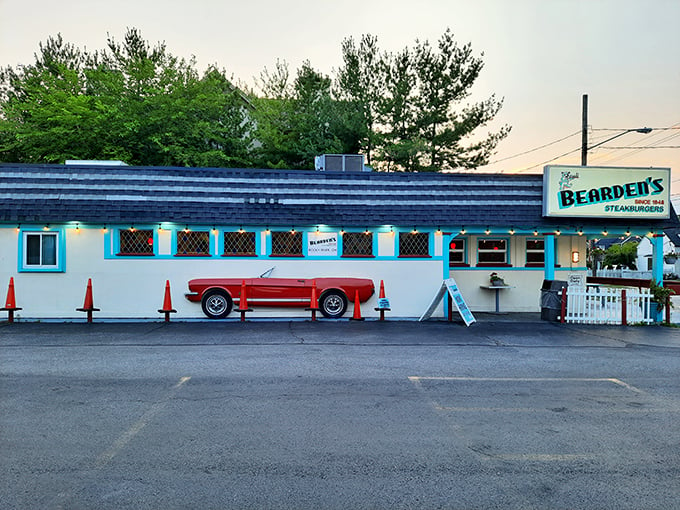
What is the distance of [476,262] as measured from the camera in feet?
60.3

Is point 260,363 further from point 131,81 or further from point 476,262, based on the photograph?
point 131,81

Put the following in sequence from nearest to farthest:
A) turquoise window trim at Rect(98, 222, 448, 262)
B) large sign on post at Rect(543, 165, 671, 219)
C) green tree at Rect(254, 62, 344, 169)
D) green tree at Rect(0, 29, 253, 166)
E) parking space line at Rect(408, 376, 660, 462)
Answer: parking space line at Rect(408, 376, 660, 462) < turquoise window trim at Rect(98, 222, 448, 262) < large sign on post at Rect(543, 165, 671, 219) < green tree at Rect(0, 29, 253, 166) < green tree at Rect(254, 62, 344, 169)

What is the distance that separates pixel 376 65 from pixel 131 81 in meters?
15.0

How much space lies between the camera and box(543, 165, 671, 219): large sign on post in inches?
615

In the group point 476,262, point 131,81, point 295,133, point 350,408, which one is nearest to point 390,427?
point 350,408

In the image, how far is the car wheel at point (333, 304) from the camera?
14.9m

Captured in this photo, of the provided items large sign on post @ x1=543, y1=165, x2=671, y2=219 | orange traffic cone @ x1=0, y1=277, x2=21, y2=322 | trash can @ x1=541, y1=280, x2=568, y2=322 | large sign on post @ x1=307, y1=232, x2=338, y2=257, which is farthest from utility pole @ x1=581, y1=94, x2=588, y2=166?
orange traffic cone @ x1=0, y1=277, x2=21, y2=322

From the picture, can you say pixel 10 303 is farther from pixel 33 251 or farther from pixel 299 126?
pixel 299 126

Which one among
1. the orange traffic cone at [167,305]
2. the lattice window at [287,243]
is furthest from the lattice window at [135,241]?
the lattice window at [287,243]

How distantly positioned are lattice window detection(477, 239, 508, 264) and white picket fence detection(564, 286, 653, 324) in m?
3.64

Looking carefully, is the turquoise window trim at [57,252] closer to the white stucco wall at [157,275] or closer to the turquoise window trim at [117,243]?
the white stucco wall at [157,275]

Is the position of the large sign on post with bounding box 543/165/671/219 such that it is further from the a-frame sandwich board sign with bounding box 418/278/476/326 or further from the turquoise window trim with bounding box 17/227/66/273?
the turquoise window trim with bounding box 17/227/66/273

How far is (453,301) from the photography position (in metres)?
14.5

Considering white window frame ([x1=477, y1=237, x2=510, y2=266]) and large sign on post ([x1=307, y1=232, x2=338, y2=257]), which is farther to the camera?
white window frame ([x1=477, y1=237, x2=510, y2=266])
